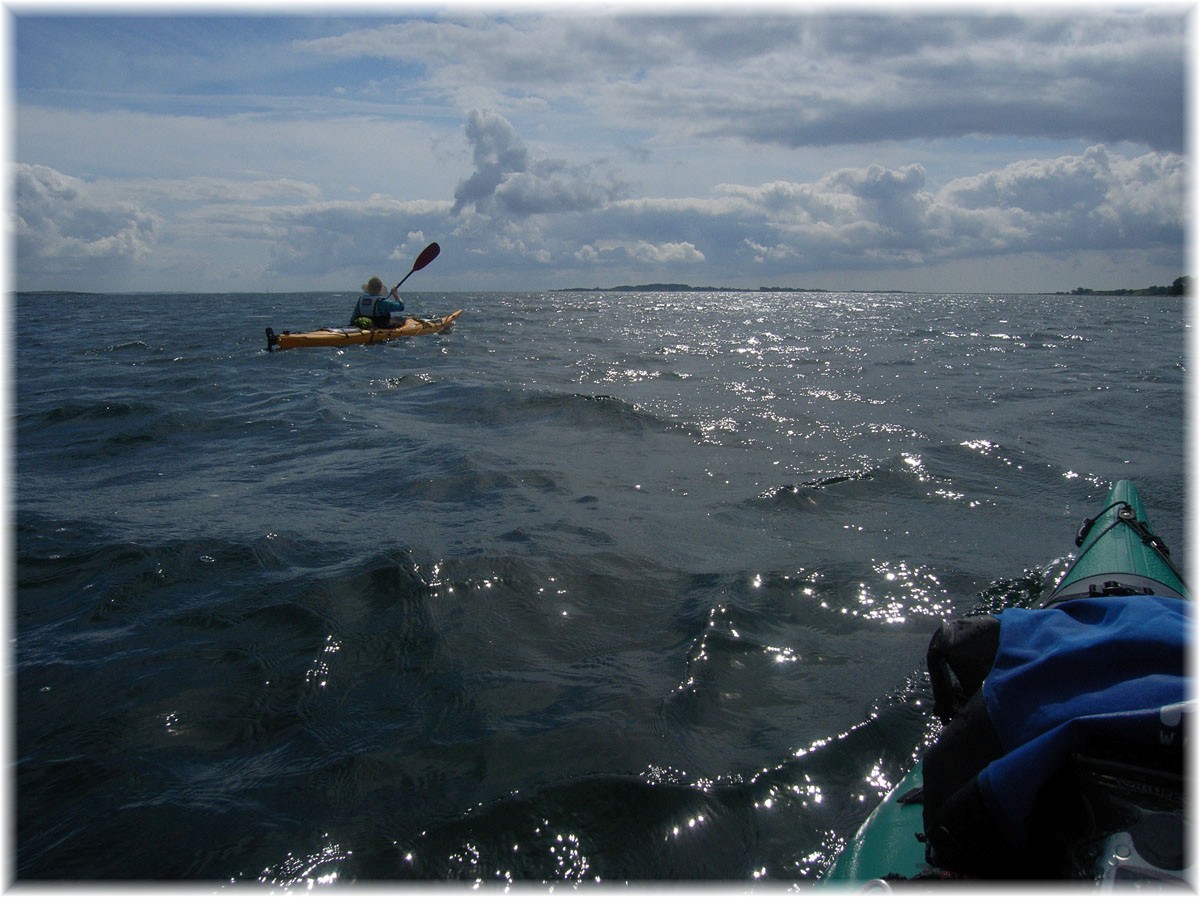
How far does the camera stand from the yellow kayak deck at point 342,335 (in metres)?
18.8

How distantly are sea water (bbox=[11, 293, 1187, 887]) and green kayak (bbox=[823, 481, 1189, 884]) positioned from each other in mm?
256

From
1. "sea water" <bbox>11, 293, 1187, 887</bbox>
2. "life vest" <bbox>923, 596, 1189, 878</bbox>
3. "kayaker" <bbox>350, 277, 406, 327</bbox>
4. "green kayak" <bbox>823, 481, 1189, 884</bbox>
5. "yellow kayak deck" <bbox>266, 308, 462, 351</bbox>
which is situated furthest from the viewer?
"kayaker" <bbox>350, 277, 406, 327</bbox>

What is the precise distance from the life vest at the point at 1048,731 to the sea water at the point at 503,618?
97 cm

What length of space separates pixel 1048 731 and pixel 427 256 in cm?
2239

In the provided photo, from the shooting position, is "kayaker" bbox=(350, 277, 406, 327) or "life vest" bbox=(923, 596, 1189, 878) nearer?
"life vest" bbox=(923, 596, 1189, 878)

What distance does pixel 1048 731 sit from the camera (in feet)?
6.89

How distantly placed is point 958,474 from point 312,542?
20.9 ft

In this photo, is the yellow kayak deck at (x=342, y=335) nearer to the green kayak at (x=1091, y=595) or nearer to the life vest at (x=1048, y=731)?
the green kayak at (x=1091, y=595)

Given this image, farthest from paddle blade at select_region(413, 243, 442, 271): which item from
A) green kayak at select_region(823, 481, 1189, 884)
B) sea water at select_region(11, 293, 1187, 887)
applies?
green kayak at select_region(823, 481, 1189, 884)

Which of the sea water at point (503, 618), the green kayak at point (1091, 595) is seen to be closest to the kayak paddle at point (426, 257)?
the sea water at point (503, 618)

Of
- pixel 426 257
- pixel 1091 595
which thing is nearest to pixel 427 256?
pixel 426 257

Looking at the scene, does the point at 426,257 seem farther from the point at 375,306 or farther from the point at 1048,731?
the point at 1048,731

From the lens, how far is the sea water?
3232mm

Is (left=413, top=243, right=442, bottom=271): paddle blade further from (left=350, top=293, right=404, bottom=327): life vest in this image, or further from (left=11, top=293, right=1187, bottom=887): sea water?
(left=11, top=293, right=1187, bottom=887): sea water
